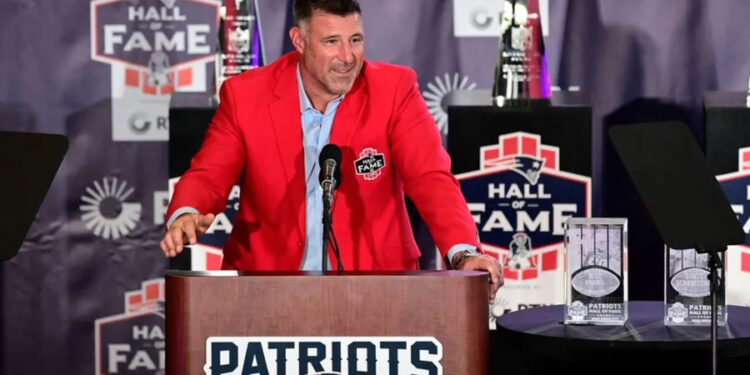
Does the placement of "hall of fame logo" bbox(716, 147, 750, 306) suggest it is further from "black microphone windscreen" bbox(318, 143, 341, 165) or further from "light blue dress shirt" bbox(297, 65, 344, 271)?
"black microphone windscreen" bbox(318, 143, 341, 165)

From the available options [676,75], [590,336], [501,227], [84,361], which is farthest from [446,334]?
[84,361]

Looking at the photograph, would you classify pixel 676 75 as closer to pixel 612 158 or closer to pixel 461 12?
pixel 612 158

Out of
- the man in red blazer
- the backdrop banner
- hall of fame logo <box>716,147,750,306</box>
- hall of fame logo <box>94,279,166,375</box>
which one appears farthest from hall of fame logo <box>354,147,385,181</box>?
hall of fame logo <box>94,279,166,375</box>

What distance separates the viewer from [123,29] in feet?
13.4

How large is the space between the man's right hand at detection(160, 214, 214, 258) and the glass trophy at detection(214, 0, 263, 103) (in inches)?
52.3

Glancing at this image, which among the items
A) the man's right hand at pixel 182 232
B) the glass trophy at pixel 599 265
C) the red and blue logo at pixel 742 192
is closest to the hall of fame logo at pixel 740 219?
the red and blue logo at pixel 742 192

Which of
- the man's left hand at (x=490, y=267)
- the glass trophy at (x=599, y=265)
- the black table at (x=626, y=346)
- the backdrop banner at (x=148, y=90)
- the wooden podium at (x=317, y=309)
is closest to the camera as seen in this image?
the wooden podium at (x=317, y=309)

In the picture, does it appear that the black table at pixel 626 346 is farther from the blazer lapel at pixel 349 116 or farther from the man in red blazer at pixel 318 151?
the blazer lapel at pixel 349 116

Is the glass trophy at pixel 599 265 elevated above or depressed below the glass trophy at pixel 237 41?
below

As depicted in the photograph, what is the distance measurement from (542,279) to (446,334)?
63.3 inches

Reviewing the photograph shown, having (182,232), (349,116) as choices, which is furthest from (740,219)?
(182,232)

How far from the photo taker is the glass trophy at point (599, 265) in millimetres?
2754

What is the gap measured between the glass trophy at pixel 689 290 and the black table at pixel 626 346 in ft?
0.12

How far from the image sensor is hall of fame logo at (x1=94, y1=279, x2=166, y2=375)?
420 centimetres
